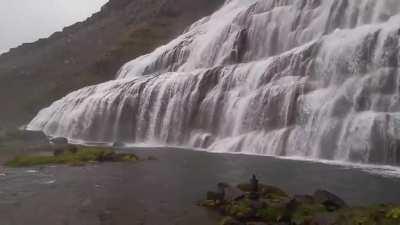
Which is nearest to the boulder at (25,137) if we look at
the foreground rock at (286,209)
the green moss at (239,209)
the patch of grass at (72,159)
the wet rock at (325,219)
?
the patch of grass at (72,159)

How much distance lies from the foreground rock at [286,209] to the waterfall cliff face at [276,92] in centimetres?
1211

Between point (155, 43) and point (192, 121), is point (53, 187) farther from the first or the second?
point (155, 43)

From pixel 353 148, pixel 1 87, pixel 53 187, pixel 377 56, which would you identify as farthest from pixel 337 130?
pixel 1 87

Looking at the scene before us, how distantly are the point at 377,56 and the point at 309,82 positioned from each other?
489cm

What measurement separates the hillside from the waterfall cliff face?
28.6 metres

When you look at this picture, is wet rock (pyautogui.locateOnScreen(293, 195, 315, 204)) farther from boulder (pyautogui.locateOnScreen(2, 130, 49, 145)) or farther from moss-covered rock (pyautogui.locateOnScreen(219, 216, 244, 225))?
boulder (pyautogui.locateOnScreen(2, 130, 49, 145))

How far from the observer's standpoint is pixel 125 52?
96062 mm

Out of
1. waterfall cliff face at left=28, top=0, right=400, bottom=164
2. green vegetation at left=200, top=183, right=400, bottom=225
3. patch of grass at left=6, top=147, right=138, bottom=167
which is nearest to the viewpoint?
green vegetation at left=200, top=183, right=400, bottom=225

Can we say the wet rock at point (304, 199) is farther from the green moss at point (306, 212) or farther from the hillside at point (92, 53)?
the hillside at point (92, 53)

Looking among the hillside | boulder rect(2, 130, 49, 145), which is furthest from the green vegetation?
the hillside

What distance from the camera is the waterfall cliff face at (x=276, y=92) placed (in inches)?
1287

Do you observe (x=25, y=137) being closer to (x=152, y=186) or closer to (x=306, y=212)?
(x=152, y=186)

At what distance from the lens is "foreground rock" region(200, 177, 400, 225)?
1532 centimetres

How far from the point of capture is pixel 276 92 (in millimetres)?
39094
